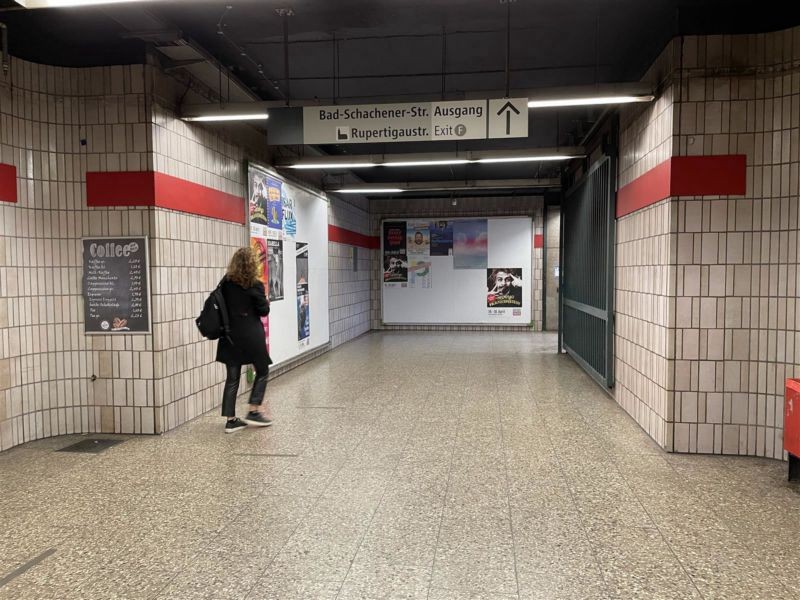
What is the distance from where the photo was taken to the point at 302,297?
852 centimetres

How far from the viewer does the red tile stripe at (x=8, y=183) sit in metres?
4.42

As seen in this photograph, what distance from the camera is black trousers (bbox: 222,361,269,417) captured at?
201 inches

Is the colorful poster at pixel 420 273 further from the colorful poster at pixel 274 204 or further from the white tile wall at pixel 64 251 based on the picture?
the white tile wall at pixel 64 251

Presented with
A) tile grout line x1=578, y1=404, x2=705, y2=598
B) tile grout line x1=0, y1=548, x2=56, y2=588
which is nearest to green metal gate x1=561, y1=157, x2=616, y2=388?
tile grout line x1=578, y1=404, x2=705, y2=598

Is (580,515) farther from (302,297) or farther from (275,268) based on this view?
(302,297)

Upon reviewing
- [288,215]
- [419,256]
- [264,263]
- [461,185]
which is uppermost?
[461,185]

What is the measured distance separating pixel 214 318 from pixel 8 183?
188cm

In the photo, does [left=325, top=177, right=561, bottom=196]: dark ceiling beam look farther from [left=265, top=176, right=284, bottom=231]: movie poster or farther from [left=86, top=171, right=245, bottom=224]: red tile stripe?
[left=86, top=171, right=245, bottom=224]: red tile stripe

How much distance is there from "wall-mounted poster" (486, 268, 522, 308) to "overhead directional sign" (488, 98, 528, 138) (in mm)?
9061

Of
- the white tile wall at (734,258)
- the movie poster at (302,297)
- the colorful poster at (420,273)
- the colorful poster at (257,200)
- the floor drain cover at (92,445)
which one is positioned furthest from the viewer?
the colorful poster at (420,273)

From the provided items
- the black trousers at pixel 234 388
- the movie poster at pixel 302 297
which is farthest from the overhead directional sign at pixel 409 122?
the movie poster at pixel 302 297

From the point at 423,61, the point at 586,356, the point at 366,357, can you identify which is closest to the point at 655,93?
the point at 423,61

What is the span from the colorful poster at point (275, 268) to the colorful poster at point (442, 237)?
20.9ft

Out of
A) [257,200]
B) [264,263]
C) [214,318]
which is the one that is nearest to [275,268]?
[264,263]
